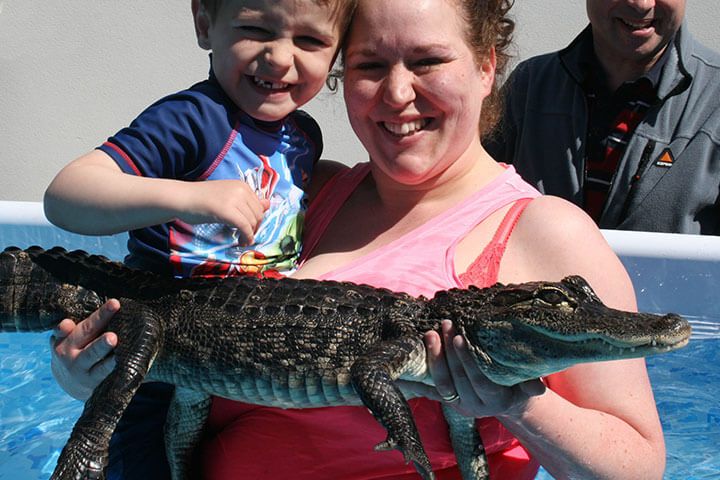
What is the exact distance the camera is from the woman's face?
81.4 inches

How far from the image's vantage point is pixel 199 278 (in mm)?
2023

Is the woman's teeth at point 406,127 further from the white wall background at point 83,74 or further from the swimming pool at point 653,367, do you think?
the white wall background at point 83,74

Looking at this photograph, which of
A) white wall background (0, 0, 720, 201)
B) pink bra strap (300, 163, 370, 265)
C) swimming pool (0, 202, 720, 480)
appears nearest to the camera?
pink bra strap (300, 163, 370, 265)

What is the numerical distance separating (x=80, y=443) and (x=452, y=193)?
1077mm

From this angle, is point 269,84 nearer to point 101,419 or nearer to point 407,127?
point 407,127

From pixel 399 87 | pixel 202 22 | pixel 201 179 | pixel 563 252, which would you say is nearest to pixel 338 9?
pixel 399 87

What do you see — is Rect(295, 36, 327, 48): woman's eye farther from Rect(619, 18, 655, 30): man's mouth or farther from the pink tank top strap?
Rect(619, 18, 655, 30): man's mouth

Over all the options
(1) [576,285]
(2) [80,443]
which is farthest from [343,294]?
(2) [80,443]

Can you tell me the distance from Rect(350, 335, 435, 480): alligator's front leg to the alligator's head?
0.52 feet

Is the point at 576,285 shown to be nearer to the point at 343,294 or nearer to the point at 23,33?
the point at 343,294

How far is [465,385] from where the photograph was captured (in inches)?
67.4

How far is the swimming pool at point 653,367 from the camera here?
338 cm

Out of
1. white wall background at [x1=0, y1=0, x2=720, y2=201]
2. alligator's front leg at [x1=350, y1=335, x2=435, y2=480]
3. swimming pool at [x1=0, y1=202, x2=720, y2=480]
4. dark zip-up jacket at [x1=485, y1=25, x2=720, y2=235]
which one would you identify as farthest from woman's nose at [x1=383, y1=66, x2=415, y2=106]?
white wall background at [x1=0, y1=0, x2=720, y2=201]

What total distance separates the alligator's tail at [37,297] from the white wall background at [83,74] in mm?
3624
